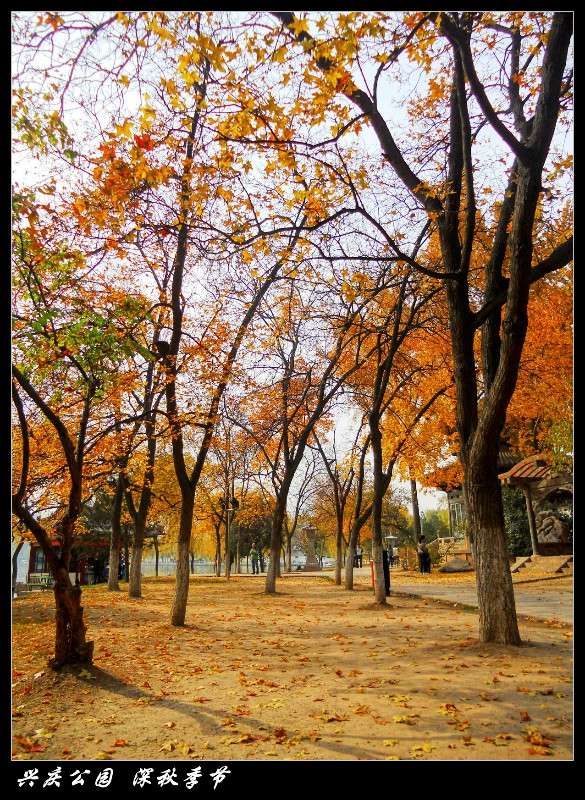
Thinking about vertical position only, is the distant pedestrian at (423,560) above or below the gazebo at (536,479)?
below

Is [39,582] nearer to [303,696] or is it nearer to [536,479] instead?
[536,479]

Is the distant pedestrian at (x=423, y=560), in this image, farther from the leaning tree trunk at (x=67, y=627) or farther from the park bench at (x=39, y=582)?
the leaning tree trunk at (x=67, y=627)

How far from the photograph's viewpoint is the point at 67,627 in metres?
6.30

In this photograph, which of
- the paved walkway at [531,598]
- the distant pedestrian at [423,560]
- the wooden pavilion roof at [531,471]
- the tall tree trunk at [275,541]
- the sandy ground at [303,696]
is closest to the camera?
the sandy ground at [303,696]

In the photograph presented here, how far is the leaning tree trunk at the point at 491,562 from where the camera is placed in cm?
678

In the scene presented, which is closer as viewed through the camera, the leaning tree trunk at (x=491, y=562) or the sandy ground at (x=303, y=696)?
the sandy ground at (x=303, y=696)

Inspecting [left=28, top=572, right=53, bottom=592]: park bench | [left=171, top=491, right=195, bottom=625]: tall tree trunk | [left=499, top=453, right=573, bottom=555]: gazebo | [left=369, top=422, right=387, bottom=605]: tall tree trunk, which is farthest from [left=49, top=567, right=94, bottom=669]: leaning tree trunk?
[left=28, top=572, right=53, bottom=592]: park bench

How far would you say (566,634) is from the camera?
7.70 meters

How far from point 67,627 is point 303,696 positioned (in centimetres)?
277

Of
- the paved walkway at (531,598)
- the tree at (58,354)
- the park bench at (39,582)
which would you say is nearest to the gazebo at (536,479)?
the paved walkway at (531,598)

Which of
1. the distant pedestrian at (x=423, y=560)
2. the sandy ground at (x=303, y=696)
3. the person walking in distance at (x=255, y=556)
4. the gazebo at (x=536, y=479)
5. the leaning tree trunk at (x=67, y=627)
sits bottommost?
the person walking in distance at (x=255, y=556)

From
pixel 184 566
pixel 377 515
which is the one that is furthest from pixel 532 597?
pixel 184 566

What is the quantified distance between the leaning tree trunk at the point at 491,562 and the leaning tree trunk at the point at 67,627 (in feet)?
15.2

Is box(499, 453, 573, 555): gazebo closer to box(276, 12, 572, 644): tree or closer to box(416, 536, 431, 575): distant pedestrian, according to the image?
box(416, 536, 431, 575): distant pedestrian
